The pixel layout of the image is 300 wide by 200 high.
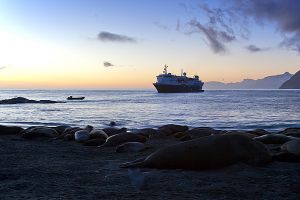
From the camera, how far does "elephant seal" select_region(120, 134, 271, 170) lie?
6312mm

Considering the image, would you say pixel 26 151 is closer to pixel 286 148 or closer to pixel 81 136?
pixel 81 136

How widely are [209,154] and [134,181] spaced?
146cm

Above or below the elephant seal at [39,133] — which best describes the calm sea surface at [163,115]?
below

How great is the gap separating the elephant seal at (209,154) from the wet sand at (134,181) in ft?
0.54

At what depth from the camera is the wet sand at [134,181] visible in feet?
15.7

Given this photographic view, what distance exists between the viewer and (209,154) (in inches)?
249

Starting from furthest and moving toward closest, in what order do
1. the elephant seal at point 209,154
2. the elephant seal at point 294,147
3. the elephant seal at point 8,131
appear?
1. the elephant seal at point 8,131
2. the elephant seal at point 294,147
3. the elephant seal at point 209,154

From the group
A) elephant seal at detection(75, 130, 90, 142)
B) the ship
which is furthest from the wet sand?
the ship

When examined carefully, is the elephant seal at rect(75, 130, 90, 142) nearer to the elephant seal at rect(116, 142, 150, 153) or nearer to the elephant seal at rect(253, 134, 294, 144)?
the elephant seal at rect(116, 142, 150, 153)

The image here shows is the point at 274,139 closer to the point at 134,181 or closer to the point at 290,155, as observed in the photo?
the point at 290,155

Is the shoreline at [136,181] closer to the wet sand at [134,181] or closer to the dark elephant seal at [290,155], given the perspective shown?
the wet sand at [134,181]

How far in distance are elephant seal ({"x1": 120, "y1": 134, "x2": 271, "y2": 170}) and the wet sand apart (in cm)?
16

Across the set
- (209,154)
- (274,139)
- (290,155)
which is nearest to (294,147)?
(290,155)

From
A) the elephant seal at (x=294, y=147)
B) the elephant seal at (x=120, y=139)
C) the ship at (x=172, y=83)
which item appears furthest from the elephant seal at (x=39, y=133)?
the ship at (x=172, y=83)
